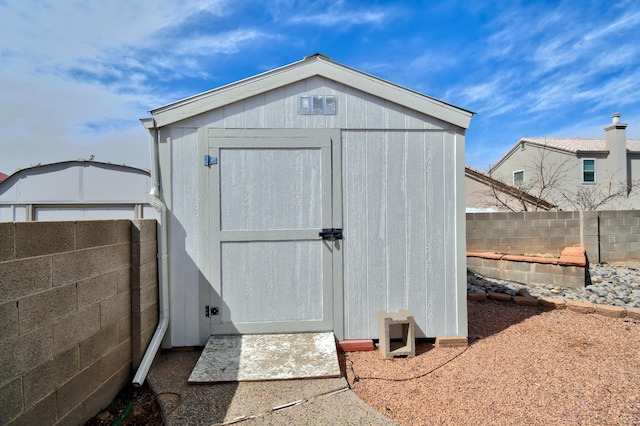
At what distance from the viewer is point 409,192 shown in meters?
3.25

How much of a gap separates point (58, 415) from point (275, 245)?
1904mm

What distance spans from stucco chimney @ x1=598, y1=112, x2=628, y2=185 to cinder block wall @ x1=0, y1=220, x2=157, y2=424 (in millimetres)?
19044

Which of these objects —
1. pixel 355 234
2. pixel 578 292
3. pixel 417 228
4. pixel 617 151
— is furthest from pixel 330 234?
pixel 617 151

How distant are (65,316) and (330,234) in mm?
2095

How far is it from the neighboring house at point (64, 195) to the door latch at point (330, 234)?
27.8ft

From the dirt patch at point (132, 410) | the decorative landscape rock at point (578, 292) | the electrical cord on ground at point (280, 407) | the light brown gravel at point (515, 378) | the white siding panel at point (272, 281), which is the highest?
the white siding panel at point (272, 281)

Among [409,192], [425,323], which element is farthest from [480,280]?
[409,192]

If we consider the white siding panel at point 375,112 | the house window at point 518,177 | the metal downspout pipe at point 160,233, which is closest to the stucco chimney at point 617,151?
the house window at point 518,177

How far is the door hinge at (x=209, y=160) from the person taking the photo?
310 centimetres

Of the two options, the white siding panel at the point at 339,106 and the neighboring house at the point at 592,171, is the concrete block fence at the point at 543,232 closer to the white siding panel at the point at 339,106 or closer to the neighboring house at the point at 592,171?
the white siding panel at the point at 339,106

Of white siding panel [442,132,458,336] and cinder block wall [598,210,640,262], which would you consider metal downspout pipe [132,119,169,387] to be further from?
cinder block wall [598,210,640,262]

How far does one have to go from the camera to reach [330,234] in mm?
3176

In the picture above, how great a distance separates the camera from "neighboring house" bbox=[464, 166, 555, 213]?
1107 cm

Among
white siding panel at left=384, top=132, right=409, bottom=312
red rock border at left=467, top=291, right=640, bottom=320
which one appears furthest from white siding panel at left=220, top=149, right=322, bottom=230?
red rock border at left=467, top=291, right=640, bottom=320
